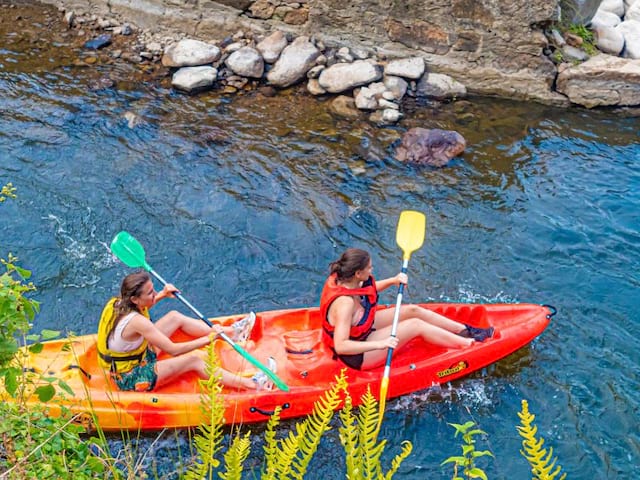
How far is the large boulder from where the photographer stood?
707 cm

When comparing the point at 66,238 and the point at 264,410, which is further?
the point at 66,238

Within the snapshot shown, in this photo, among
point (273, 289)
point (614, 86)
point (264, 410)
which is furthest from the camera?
point (614, 86)

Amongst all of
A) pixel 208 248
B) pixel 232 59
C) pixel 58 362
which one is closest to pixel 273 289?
pixel 208 248

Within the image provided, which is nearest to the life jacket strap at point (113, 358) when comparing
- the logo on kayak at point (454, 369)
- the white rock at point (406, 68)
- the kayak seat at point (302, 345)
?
the kayak seat at point (302, 345)

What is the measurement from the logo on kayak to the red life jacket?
605 mm

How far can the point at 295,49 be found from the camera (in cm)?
808


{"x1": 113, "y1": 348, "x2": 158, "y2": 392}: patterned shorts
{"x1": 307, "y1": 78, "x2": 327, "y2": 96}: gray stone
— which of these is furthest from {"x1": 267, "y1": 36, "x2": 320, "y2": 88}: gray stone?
{"x1": 113, "y1": 348, "x2": 158, "y2": 392}: patterned shorts

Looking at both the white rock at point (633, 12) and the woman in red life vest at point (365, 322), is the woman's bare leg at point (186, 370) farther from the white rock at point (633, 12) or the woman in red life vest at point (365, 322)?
the white rock at point (633, 12)

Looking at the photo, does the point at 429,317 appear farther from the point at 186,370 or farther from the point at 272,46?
the point at 272,46

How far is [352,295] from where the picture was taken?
4441 millimetres

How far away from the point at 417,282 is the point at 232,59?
3.99m

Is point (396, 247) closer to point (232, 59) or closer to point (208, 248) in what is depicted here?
point (208, 248)

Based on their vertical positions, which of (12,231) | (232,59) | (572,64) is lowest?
(12,231)

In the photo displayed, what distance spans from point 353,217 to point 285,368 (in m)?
2.23
